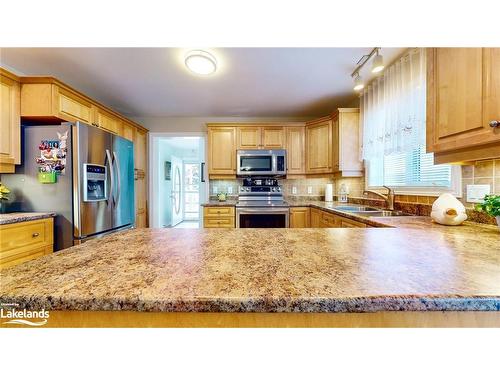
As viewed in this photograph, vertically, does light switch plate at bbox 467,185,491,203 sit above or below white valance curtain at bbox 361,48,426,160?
below

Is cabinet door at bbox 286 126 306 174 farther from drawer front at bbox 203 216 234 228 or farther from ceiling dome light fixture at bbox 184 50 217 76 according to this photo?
ceiling dome light fixture at bbox 184 50 217 76

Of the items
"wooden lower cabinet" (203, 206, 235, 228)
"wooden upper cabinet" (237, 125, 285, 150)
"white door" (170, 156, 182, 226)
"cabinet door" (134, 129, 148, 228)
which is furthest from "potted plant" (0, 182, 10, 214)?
"white door" (170, 156, 182, 226)

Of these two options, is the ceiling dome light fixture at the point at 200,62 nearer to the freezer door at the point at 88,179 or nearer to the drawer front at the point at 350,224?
the freezer door at the point at 88,179

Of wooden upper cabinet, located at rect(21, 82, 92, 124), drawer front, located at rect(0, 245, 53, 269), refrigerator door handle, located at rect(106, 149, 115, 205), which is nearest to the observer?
drawer front, located at rect(0, 245, 53, 269)

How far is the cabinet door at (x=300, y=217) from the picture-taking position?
303 cm

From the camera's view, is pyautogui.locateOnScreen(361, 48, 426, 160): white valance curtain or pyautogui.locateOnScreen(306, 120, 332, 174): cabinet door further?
pyautogui.locateOnScreen(306, 120, 332, 174): cabinet door

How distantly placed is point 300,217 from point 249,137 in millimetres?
1501

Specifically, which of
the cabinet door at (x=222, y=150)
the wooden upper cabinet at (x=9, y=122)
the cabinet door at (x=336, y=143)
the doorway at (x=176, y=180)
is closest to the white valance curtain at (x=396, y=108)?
the cabinet door at (x=336, y=143)

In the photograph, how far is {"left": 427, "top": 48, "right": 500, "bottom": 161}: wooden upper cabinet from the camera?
0.96 m

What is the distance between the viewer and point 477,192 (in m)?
1.38

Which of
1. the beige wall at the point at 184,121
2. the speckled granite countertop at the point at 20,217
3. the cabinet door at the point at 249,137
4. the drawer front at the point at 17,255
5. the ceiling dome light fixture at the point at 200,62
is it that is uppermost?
the ceiling dome light fixture at the point at 200,62

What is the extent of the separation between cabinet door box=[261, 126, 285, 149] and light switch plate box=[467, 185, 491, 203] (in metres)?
2.38

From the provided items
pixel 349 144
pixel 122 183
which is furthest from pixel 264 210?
pixel 122 183
